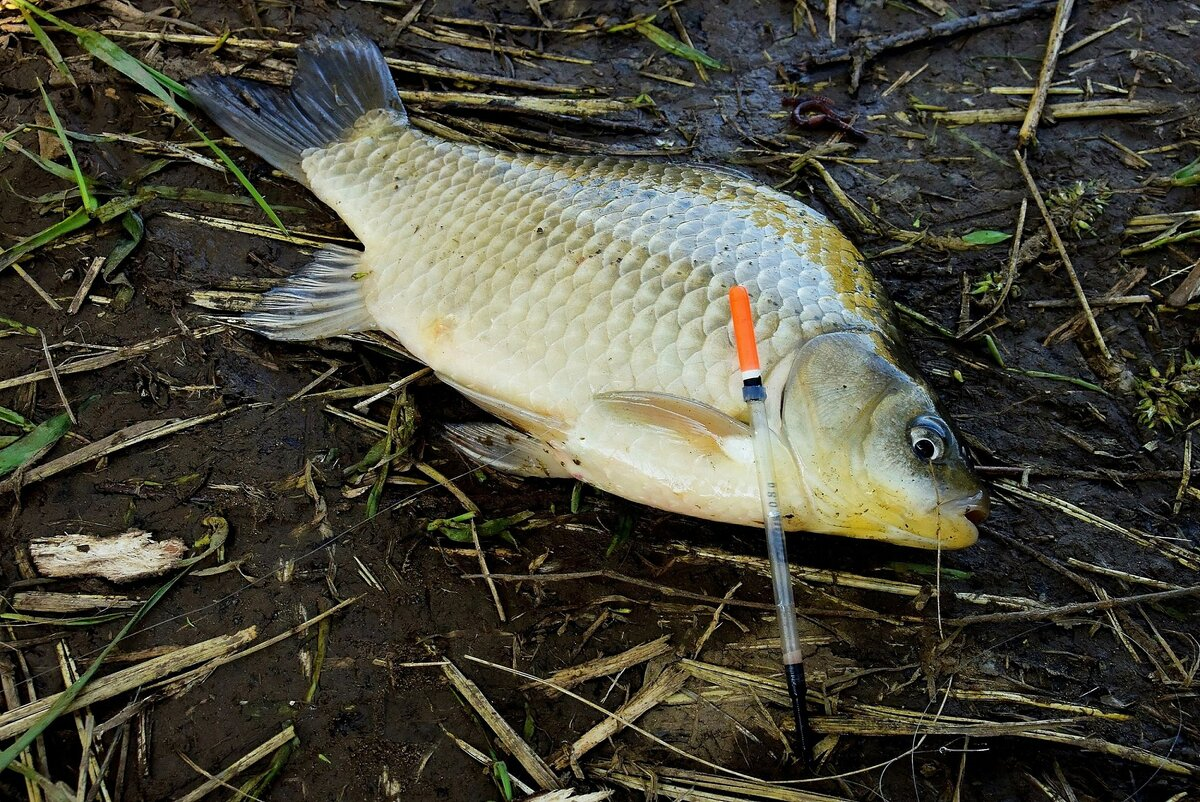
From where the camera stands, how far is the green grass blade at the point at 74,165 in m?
2.87

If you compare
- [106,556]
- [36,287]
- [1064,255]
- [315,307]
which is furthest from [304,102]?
[1064,255]

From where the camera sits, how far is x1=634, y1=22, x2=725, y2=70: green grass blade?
373 centimetres

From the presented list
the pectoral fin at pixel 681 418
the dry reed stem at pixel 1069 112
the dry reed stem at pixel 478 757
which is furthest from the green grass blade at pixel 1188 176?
the dry reed stem at pixel 478 757

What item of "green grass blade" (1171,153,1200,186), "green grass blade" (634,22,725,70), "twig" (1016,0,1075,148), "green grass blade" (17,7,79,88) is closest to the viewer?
"green grass blade" (17,7,79,88)

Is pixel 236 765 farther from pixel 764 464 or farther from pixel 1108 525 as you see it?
pixel 1108 525

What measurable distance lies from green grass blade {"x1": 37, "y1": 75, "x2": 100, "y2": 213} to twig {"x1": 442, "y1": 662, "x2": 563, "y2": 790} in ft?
7.16

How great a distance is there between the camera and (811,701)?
226 cm

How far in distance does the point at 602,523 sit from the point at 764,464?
619 mm

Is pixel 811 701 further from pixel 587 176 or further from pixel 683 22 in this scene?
pixel 683 22

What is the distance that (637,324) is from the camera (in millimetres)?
2346

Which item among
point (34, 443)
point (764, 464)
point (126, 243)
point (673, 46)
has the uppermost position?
point (673, 46)

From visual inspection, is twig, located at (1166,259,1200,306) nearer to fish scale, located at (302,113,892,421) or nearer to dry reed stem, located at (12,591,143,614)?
fish scale, located at (302,113,892,421)

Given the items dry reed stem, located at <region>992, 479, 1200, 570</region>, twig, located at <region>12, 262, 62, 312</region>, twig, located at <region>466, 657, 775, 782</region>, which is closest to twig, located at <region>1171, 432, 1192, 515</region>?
dry reed stem, located at <region>992, 479, 1200, 570</region>

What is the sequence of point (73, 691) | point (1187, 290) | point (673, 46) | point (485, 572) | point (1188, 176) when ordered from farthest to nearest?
A: point (673, 46)
point (1188, 176)
point (1187, 290)
point (485, 572)
point (73, 691)
